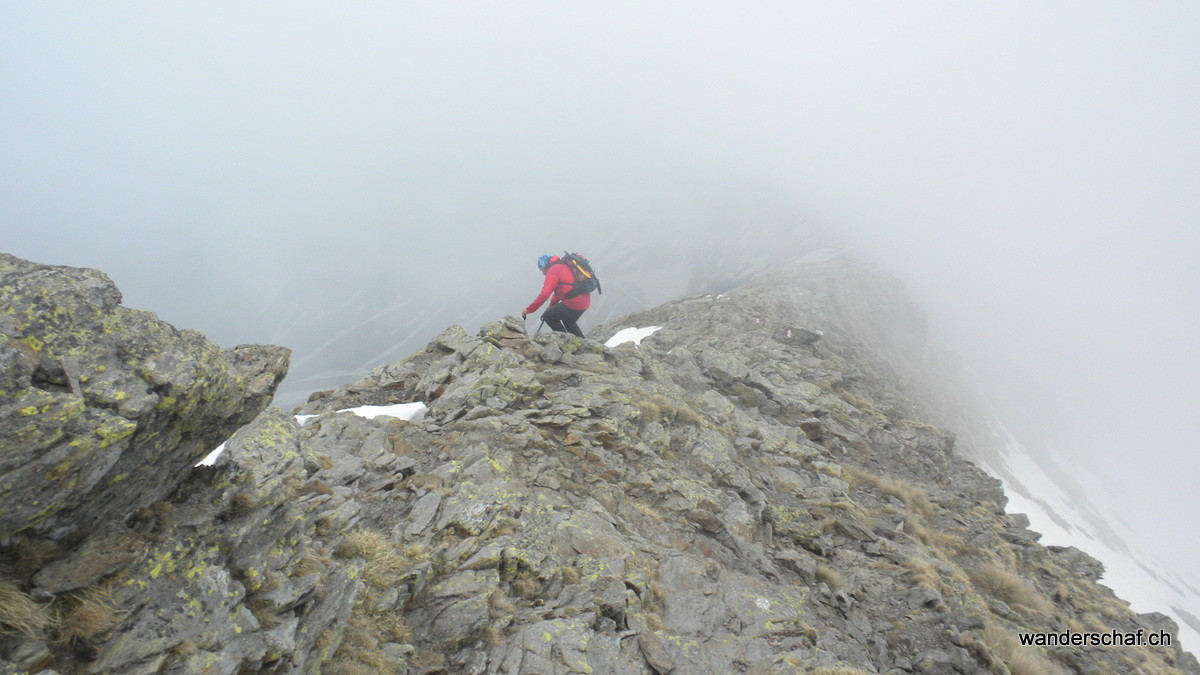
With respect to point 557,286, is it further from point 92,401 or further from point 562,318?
point 92,401

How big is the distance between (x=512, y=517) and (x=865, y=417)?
1657cm

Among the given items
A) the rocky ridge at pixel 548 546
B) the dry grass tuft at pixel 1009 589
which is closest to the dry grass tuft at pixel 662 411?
the rocky ridge at pixel 548 546

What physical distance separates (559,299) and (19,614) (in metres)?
13.0

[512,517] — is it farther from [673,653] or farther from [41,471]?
[41,471]

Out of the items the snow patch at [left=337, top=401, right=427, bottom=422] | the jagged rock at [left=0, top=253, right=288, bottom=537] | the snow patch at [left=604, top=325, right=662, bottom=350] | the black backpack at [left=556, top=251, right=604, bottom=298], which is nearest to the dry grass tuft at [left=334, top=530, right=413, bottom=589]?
the jagged rock at [left=0, top=253, right=288, bottom=537]

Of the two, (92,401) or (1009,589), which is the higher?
(92,401)

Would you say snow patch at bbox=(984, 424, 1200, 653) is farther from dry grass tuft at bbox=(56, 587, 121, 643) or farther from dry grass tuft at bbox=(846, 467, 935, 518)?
dry grass tuft at bbox=(56, 587, 121, 643)

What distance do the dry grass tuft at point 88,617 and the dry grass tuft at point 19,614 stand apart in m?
0.16

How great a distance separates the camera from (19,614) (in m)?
3.18

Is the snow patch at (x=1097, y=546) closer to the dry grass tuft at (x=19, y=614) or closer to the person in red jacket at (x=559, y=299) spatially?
the person in red jacket at (x=559, y=299)

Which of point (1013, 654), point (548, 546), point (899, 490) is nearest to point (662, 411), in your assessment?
point (548, 546)

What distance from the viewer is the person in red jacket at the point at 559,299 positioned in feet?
48.0

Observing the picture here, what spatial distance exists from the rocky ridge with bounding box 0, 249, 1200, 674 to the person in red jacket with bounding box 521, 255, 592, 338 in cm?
88

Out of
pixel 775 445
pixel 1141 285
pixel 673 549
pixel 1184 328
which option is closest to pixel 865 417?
pixel 775 445
